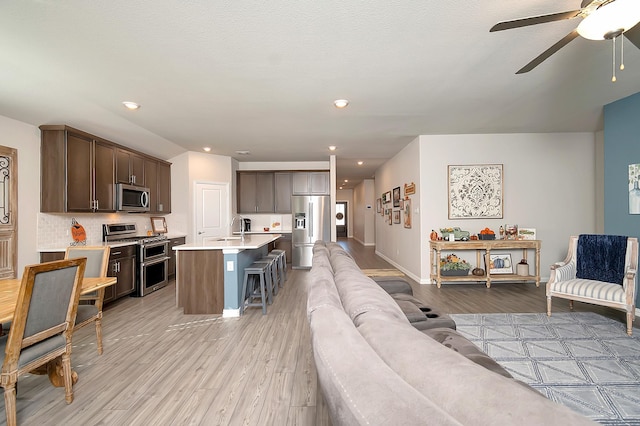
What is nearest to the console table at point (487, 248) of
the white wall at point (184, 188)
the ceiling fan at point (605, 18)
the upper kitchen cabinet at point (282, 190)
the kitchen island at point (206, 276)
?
the kitchen island at point (206, 276)

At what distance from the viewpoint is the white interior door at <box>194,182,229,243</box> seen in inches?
251

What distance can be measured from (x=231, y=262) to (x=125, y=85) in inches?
87.7

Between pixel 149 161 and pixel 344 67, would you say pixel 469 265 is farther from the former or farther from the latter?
pixel 149 161

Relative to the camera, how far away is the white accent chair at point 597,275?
3.07 metres

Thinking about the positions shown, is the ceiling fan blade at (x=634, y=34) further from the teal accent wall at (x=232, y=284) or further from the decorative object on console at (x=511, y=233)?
the teal accent wall at (x=232, y=284)

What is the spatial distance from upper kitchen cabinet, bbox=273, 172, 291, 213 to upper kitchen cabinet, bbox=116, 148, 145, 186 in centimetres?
292

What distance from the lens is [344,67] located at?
2705 mm

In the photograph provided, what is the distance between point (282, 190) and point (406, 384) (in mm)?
6846

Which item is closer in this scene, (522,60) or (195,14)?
(195,14)

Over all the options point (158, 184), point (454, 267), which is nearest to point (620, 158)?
point (454, 267)

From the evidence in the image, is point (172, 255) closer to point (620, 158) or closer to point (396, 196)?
point (396, 196)

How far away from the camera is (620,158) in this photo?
3.70m

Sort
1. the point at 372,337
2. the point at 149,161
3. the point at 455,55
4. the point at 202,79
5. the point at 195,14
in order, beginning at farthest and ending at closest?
the point at 149,161
the point at 202,79
the point at 455,55
the point at 195,14
the point at 372,337

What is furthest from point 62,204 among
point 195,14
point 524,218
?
point 524,218
